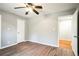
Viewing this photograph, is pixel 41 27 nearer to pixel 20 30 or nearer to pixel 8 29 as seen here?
pixel 20 30

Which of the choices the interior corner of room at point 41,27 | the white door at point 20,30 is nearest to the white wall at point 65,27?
the interior corner of room at point 41,27

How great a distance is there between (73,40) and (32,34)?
0.96 m

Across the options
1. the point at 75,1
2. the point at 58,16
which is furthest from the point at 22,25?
the point at 75,1

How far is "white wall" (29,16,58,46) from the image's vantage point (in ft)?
4.84

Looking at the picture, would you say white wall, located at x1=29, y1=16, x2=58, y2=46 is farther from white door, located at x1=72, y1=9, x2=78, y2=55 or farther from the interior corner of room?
white door, located at x1=72, y1=9, x2=78, y2=55

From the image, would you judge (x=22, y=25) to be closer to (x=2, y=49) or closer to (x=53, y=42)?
(x=2, y=49)

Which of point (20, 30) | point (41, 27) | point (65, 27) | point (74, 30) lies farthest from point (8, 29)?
point (74, 30)

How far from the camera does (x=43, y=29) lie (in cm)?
148

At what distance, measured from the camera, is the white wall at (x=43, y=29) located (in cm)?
147

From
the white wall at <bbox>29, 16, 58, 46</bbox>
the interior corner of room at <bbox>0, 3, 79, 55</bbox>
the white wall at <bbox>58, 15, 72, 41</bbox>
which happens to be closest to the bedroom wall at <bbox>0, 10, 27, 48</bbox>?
the interior corner of room at <bbox>0, 3, 79, 55</bbox>

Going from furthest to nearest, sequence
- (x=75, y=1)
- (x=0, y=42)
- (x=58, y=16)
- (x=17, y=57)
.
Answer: (x=58, y=16) < (x=0, y=42) < (x=17, y=57) < (x=75, y=1)

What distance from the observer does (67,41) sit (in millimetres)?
1636

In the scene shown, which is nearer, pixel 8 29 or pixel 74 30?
pixel 8 29

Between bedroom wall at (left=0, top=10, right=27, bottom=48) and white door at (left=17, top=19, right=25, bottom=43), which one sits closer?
bedroom wall at (left=0, top=10, right=27, bottom=48)
